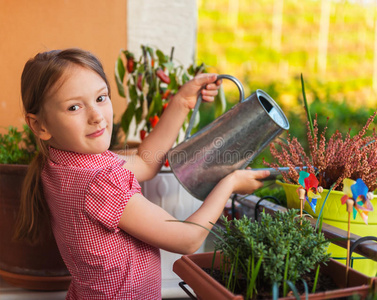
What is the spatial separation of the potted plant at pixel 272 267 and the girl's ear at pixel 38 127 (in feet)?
1.32

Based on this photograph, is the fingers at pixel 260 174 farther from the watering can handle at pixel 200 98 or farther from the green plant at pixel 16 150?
the green plant at pixel 16 150

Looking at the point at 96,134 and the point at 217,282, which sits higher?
the point at 96,134

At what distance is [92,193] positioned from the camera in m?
0.78

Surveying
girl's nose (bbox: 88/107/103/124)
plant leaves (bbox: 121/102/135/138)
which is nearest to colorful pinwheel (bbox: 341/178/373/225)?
girl's nose (bbox: 88/107/103/124)

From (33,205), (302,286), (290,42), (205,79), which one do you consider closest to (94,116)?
(33,205)

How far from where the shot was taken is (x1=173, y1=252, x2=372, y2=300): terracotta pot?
0.56 m

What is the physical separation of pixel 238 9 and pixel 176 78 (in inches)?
67.5

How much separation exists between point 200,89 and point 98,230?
1.62 ft

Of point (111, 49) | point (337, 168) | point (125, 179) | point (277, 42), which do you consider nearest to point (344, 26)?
point (277, 42)

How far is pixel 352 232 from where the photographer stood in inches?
32.6

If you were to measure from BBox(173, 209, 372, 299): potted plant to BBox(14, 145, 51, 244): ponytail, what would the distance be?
1.37ft

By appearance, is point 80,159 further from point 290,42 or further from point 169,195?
point 290,42

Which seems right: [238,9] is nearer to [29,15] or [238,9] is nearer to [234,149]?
[29,15]

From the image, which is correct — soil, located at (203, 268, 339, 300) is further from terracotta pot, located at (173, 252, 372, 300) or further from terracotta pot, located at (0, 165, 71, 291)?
terracotta pot, located at (0, 165, 71, 291)
